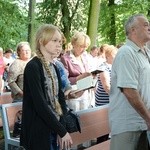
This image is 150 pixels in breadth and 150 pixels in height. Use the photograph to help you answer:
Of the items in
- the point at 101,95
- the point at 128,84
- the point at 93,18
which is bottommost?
the point at 101,95

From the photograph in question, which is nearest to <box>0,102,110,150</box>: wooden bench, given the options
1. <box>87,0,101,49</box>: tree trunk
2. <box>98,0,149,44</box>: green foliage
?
<box>87,0,101,49</box>: tree trunk

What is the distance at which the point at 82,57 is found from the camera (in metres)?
5.56

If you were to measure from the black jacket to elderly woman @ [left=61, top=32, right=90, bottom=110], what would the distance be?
2162 mm

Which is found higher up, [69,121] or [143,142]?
[69,121]

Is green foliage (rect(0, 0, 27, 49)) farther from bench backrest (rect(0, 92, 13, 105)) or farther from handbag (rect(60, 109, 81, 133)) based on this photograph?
handbag (rect(60, 109, 81, 133))

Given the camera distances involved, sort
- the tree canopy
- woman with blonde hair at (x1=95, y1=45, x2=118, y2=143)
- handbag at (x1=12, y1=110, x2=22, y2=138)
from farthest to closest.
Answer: the tree canopy < woman with blonde hair at (x1=95, y1=45, x2=118, y2=143) < handbag at (x1=12, y1=110, x2=22, y2=138)

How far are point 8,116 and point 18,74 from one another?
53.9 inches

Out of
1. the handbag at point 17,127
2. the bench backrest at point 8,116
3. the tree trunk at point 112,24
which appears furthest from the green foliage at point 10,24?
the handbag at point 17,127

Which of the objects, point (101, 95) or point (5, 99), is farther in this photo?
point (5, 99)

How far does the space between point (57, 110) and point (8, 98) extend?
12.6 feet

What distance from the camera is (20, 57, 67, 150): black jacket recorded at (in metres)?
2.95

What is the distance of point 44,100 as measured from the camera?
2965 mm

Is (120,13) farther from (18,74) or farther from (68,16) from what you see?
(18,74)

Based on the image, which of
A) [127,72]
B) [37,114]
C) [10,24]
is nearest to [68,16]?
[10,24]
